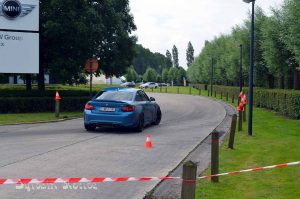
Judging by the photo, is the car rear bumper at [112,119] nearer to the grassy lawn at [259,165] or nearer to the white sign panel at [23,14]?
the grassy lawn at [259,165]

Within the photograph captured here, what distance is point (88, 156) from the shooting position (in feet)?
34.4

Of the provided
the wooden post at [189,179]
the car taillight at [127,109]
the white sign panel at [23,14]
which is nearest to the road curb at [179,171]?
the wooden post at [189,179]

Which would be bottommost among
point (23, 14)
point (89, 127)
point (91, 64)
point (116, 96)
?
point (89, 127)

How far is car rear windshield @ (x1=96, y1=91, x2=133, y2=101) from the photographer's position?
50.6ft

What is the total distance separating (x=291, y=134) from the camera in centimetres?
1566

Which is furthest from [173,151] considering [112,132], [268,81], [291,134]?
[268,81]

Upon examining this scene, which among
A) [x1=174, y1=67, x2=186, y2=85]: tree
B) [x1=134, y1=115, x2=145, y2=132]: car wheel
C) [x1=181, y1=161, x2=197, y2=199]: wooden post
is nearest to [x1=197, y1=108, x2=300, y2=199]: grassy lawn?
[x1=181, y1=161, x2=197, y2=199]: wooden post

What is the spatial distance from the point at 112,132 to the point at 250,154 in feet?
19.6

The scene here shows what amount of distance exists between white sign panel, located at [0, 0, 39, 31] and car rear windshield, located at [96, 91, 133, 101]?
34.9 ft

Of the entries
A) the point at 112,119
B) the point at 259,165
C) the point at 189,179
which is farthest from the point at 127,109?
the point at 189,179

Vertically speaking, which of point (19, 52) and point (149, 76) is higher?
point (149, 76)

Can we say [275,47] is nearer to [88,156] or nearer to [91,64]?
[91,64]

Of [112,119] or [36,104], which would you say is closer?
[112,119]

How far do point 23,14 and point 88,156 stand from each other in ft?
53.9
